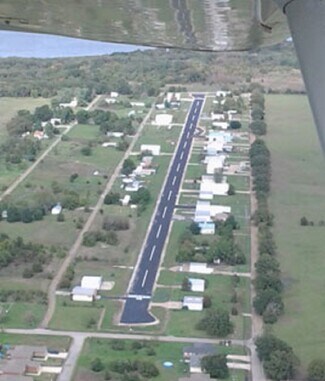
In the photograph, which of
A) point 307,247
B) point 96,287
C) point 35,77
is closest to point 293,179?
point 307,247

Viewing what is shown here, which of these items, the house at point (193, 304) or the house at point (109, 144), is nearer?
the house at point (193, 304)

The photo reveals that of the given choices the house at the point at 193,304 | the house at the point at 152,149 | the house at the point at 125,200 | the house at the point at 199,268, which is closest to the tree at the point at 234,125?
the house at the point at 152,149

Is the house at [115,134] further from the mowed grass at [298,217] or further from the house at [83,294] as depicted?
the house at [83,294]

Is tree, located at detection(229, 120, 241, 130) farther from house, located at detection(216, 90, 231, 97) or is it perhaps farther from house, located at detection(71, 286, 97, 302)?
house, located at detection(71, 286, 97, 302)

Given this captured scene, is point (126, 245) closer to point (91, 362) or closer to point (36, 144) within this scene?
point (91, 362)

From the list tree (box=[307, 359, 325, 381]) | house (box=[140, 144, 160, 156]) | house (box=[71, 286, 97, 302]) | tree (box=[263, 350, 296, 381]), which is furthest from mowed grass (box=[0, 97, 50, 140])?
tree (box=[307, 359, 325, 381])

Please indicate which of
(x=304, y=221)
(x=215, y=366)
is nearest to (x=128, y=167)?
(x=304, y=221)

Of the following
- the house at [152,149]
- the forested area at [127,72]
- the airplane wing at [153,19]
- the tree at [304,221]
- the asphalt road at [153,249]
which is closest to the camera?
the airplane wing at [153,19]
